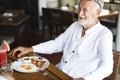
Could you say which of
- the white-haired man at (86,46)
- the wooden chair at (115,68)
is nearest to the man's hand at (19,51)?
the white-haired man at (86,46)

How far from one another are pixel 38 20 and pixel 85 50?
450 cm

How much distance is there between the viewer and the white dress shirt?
167 cm

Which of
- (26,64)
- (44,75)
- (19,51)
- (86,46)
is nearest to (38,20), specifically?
(19,51)

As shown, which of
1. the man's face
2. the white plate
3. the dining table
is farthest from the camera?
the man's face

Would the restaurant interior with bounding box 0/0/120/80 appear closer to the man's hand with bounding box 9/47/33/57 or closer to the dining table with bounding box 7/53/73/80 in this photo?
the man's hand with bounding box 9/47/33/57

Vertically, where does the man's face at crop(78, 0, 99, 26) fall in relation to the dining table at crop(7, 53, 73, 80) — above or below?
above

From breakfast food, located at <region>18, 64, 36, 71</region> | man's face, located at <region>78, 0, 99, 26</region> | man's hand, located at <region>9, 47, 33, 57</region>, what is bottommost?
breakfast food, located at <region>18, 64, 36, 71</region>

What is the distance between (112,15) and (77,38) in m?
2.91

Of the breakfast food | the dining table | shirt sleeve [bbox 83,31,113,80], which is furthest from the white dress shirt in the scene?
the breakfast food

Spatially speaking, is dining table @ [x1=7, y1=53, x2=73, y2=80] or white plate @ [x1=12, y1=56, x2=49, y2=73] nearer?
dining table @ [x1=7, y1=53, x2=73, y2=80]

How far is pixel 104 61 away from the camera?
5.50ft

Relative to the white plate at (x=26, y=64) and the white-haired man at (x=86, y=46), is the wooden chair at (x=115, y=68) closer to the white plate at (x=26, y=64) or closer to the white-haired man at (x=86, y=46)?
the white-haired man at (x=86, y=46)

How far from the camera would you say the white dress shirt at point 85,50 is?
167cm

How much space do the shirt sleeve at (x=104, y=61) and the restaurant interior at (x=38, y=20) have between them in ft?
2.04
